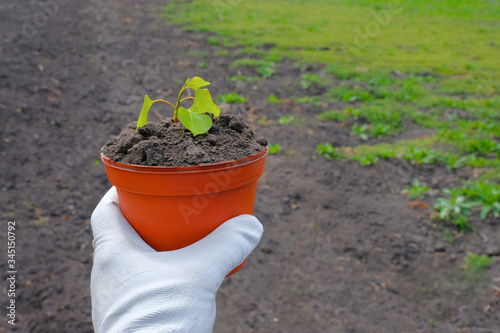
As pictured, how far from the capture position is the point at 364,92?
16.6ft

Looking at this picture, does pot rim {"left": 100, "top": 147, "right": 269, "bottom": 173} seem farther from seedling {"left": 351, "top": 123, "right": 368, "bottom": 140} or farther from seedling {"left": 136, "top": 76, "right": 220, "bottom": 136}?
seedling {"left": 351, "top": 123, "right": 368, "bottom": 140}

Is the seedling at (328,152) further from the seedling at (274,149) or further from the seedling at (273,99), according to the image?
the seedling at (273,99)

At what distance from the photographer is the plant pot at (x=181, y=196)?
4.05ft

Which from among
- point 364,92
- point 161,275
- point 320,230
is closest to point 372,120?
point 364,92

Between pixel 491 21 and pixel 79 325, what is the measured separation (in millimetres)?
10769

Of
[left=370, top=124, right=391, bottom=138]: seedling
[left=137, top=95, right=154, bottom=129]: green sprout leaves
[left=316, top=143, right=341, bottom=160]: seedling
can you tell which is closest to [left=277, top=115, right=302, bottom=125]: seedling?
[left=316, top=143, right=341, bottom=160]: seedling

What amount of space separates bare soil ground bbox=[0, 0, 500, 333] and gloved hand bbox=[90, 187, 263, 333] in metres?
1.20

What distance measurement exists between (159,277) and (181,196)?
0.92 ft

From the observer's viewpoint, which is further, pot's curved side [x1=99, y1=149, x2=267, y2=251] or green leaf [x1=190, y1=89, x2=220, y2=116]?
green leaf [x1=190, y1=89, x2=220, y2=116]

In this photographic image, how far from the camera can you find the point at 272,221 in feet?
10.3

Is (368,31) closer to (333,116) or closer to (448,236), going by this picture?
(333,116)

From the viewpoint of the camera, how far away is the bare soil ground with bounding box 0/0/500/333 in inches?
95.3

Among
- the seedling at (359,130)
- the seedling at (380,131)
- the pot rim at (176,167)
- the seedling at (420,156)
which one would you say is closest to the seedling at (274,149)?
the seedling at (359,130)

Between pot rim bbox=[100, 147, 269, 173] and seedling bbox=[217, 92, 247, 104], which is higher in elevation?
pot rim bbox=[100, 147, 269, 173]
